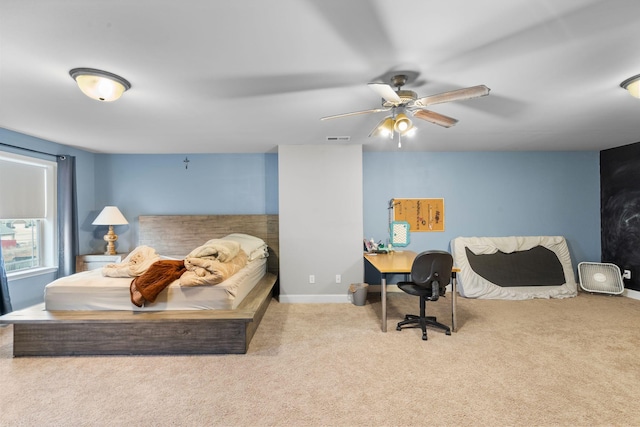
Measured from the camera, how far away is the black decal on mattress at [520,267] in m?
4.87

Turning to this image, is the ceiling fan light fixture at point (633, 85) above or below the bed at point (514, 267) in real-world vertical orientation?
above

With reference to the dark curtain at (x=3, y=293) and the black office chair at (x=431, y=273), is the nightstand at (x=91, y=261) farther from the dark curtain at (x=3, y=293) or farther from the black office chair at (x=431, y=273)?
the black office chair at (x=431, y=273)

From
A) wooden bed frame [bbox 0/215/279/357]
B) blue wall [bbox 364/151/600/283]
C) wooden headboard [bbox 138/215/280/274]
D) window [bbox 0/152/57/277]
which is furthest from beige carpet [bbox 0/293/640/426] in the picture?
blue wall [bbox 364/151/600/283]

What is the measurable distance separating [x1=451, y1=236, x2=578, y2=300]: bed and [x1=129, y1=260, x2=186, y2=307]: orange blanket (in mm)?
3960

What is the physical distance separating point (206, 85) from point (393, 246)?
12.2ft

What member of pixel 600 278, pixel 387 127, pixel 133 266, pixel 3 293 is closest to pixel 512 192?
pixel 600 278

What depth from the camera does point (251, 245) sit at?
425 centimetres

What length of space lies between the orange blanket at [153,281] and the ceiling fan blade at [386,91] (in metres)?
2.43

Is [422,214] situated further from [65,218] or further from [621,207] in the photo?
[65,218]

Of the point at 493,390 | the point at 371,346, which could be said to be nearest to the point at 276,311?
the point at 371,346

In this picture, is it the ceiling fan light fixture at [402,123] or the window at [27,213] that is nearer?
the ceiling fan light fixture at [402,123]

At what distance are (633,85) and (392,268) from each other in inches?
95.0

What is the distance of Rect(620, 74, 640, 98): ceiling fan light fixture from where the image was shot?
239 centimetres

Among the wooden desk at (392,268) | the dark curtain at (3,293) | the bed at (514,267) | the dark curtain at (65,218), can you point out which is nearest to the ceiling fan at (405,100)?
the wooden desk at (392,268)
